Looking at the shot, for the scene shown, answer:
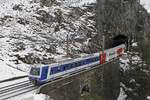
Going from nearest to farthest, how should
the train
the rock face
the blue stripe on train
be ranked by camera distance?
the train < the blue stripe on train < the rock face

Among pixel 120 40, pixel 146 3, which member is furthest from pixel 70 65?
pixel 146 3

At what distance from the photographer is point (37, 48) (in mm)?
29453

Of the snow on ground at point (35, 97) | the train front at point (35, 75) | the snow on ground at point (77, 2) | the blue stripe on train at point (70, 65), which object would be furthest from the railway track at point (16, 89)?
the snow on ground at point (77, 2)

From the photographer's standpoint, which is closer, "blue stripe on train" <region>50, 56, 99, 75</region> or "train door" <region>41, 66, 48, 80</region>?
"train door" <region>41, 66, 48, 80</region>

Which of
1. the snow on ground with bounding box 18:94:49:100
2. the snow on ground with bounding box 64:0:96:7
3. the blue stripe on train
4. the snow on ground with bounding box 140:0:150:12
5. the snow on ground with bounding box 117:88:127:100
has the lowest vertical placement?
the snow on ground with bounding box 117:88:127:100

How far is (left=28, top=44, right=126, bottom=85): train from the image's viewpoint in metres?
21.2

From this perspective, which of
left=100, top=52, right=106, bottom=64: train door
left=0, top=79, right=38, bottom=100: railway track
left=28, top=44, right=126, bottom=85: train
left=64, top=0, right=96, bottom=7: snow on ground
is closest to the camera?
left=0, top=79, right=38, bottom=100: railway track

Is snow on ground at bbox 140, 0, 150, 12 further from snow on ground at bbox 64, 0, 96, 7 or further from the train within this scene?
the train

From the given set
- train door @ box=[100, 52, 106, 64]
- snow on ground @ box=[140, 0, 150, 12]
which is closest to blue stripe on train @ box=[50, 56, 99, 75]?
train door @ box=[100, 52, 106, 64]

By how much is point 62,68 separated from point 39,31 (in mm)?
11232

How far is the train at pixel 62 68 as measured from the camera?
21250 millimetres

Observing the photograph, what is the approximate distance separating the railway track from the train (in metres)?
0.55

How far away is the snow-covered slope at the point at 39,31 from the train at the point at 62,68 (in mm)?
2928

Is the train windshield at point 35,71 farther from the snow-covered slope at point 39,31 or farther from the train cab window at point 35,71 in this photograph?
the snow-covered slope at point 39,31
